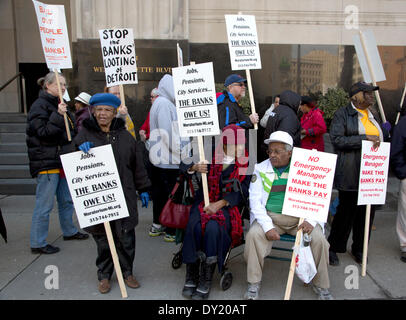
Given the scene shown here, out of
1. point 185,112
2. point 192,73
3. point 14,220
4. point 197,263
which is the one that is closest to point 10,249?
point 14,220

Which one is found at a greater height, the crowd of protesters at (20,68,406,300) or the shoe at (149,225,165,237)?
the crowd of protesters at (20,68,406,300)

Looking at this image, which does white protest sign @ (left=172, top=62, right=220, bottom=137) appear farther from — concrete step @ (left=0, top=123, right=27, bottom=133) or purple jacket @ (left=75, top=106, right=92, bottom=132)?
concrete step @ (left=0, top=123, right=27, bottom=133)

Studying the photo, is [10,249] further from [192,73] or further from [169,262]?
[192,73]

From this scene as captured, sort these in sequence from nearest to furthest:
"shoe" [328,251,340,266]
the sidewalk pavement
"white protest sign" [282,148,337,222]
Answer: "white protest sign" [282,148,337,222]
the sidewalk pavement
"shoe" [328,251,340,266]

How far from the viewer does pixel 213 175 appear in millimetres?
3842

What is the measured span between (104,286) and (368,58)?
3.99 metres

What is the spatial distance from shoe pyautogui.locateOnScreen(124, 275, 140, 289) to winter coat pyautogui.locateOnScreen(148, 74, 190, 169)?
1.56 m

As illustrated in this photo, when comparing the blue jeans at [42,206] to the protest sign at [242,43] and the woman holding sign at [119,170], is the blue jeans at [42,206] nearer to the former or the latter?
the woman holding sign at [119,170]

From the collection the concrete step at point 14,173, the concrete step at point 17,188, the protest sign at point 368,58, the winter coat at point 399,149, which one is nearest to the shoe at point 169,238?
the winter coat at point 399,149

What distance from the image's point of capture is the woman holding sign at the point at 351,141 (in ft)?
13.8

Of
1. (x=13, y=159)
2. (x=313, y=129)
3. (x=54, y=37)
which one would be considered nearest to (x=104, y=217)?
(x=54, y=37)

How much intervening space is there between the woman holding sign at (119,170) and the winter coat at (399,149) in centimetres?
281

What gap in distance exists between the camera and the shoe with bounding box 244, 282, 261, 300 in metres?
3.52

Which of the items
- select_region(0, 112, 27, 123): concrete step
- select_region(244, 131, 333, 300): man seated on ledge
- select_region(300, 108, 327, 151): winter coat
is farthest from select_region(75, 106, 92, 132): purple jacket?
select_region(0, 112, 27, 123): concrete step
